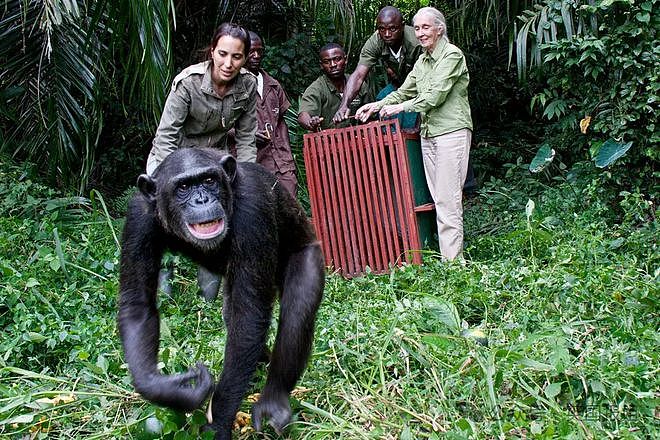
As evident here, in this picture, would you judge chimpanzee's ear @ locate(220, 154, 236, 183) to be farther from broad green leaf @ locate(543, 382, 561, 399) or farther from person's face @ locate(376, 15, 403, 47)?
person's face @ locate(376, 15, 403, 47)

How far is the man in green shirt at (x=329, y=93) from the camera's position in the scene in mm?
7730

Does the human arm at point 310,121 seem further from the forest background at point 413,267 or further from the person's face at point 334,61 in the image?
the forest background at point 413,267

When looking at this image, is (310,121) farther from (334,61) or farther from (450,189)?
(450,189)

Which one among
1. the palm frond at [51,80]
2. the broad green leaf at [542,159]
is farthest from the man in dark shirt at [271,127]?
the broad green leaf at [542,159]

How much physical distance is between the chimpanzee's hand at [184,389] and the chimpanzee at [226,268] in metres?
0.04

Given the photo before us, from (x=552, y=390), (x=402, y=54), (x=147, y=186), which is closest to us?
(x=552, y=390)

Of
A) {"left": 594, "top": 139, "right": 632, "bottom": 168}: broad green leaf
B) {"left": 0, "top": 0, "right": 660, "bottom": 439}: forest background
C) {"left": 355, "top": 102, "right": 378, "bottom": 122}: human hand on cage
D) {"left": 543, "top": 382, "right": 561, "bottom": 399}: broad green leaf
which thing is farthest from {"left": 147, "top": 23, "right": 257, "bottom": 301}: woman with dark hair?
{"left": 594, "top": 139, "right": 632, "bottom": 168}: broad green leaf

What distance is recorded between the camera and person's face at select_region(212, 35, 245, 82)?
515 centimetres

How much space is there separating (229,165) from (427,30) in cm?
343

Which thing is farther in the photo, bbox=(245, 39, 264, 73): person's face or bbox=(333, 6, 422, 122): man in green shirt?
bbox=(333, 6, 422, 122): man in green shirt

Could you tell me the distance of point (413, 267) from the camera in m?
5.99

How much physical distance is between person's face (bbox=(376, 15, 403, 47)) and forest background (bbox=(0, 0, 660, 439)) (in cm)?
71

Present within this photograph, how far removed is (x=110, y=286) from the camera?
548 centimetres

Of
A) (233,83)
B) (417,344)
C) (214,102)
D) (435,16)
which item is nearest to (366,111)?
(435,16)
